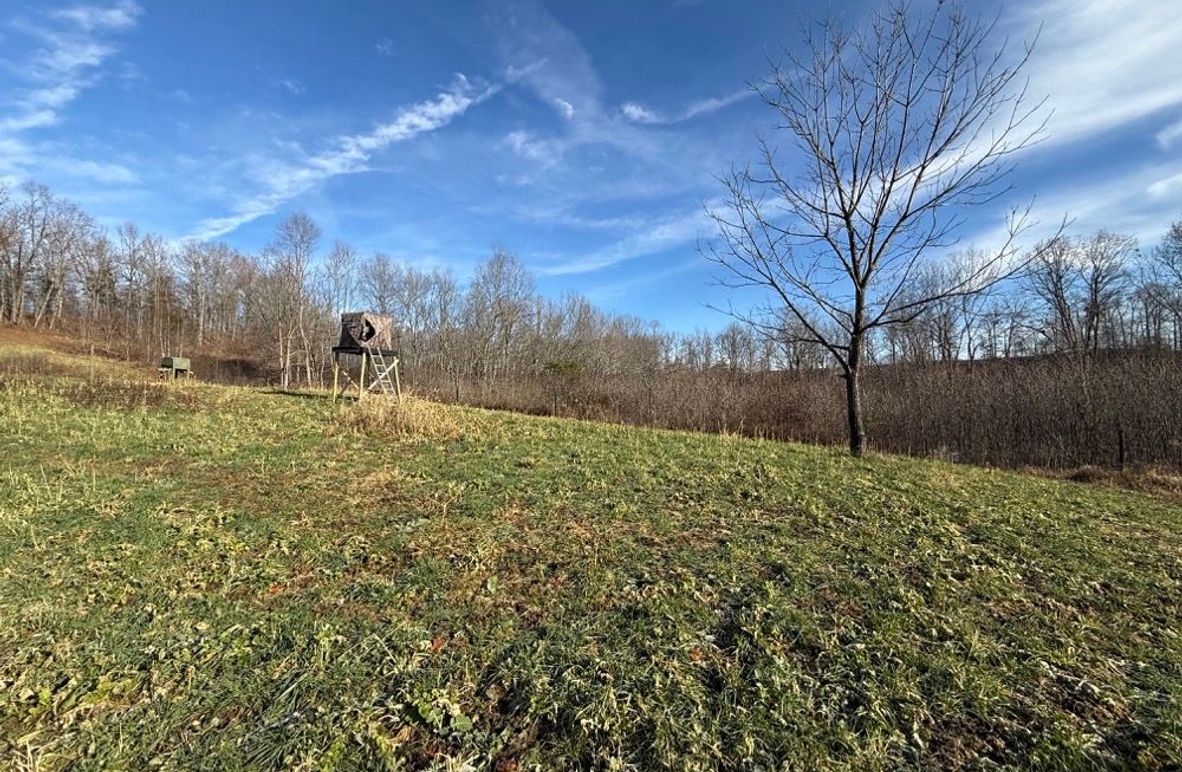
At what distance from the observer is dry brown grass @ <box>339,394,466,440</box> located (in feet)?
24.5

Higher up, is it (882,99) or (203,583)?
(882,99)

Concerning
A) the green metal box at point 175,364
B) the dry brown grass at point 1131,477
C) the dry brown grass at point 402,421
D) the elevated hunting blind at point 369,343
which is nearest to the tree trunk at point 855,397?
the dry brown grass at point 402,421

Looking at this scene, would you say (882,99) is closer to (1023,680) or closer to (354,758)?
(1023,680)

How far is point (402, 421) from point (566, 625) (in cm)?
611

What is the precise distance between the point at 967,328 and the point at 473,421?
30691 millimetres

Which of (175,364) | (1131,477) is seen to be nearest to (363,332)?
(175,364)

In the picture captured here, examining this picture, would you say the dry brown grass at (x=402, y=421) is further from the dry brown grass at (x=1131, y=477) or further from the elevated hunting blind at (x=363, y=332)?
the dry brown grass at (x=1131, y=477)

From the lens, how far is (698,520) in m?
3.90

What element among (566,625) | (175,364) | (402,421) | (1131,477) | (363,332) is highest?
(363,332)

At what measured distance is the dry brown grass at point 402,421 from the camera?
745 cm

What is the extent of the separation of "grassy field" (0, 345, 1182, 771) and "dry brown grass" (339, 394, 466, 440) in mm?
2583

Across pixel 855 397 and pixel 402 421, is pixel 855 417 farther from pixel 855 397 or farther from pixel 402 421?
pixel 402 421

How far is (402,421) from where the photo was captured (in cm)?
773

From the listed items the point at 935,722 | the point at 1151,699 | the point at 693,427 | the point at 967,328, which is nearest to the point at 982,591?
the point at 1151,699
